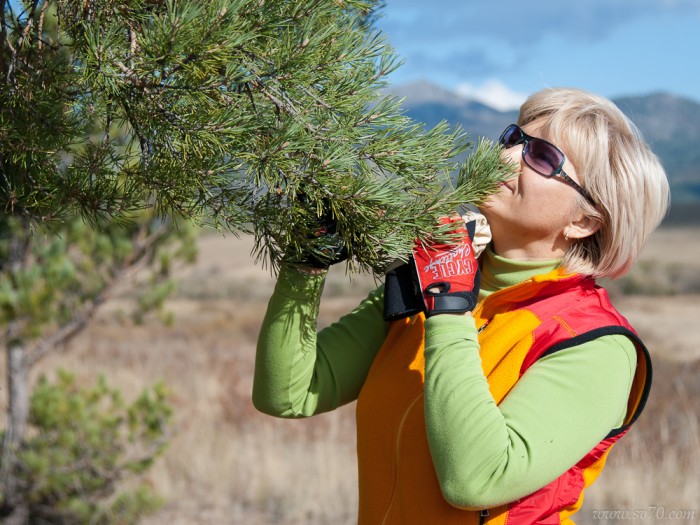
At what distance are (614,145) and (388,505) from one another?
0.88 metres

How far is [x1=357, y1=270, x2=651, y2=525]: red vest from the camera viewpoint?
146cm

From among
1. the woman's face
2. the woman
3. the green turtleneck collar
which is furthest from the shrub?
the woman's face

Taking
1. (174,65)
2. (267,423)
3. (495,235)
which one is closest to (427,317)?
(495,235)

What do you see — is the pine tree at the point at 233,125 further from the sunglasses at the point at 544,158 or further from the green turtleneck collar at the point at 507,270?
Answer: the green turtleneck collar at the point at 507,270

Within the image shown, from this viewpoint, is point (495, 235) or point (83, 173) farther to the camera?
point (495, 235)

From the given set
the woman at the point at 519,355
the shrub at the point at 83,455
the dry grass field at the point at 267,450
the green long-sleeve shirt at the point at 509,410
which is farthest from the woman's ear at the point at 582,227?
the shrub at the point at 83,455

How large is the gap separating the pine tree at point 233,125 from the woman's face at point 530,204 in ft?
0.54

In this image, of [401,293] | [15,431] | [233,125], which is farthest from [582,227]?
[15,431]

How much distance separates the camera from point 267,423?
6414 mm

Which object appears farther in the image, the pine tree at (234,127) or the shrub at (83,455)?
the shrub at (83,455)

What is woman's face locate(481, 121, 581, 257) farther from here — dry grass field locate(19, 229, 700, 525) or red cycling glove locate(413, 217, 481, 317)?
dry grass field locate(19, 229, 700, 525)

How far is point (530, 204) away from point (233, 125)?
695mm

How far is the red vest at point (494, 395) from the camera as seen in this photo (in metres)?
1.46

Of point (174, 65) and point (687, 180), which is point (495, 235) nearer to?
point (174, 65)
